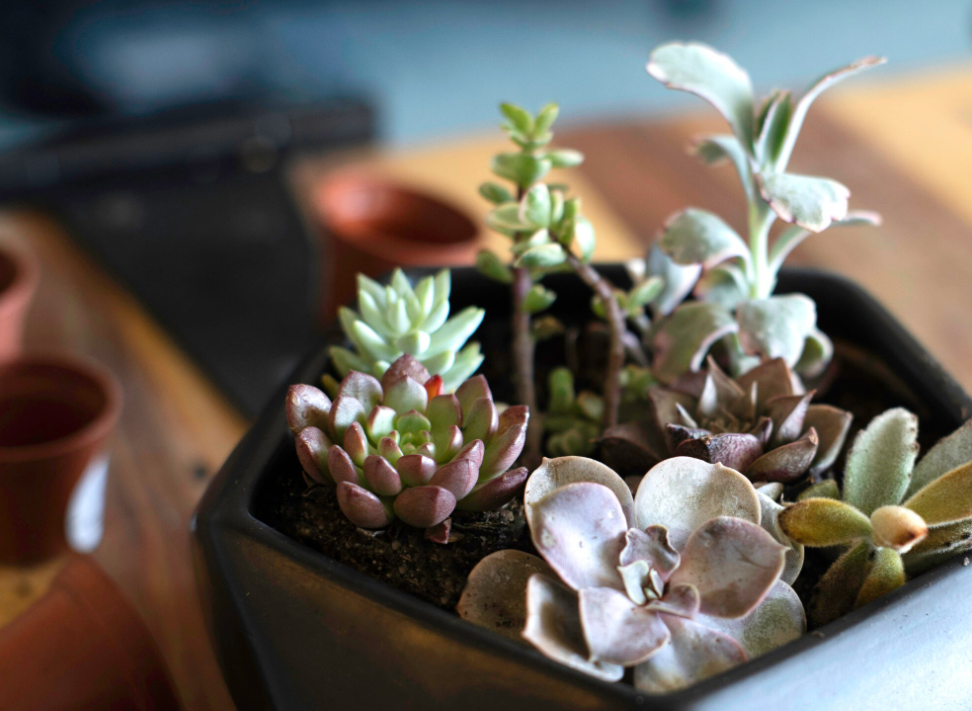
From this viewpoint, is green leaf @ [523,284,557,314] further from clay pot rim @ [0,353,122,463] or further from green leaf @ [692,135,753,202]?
clay pot rim @ [0,353,122,463]

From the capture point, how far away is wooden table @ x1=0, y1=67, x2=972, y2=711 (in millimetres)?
573

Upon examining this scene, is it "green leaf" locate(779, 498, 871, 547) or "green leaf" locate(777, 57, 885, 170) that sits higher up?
"green leaf" locate(777, 57, 885, 170)

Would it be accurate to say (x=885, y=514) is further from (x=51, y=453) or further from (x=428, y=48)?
(x=428, y=48)

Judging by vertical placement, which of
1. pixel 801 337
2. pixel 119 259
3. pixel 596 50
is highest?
pixel 801 337

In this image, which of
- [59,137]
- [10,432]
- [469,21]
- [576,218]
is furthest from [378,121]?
[576,218]

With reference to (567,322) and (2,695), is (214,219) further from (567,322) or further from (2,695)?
(2,695)

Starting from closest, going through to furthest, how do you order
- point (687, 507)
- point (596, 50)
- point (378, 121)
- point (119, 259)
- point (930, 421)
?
1. point (687, 507)
2. point (930, 421)
3. point (119, 259)
4. point (378, 121)
5. point (596, 50)

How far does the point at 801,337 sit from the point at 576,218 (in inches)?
4.5

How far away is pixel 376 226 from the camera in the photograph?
768 millimetres

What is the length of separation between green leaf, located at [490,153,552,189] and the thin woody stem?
0.15ft

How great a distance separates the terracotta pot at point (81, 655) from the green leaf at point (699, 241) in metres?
0.28

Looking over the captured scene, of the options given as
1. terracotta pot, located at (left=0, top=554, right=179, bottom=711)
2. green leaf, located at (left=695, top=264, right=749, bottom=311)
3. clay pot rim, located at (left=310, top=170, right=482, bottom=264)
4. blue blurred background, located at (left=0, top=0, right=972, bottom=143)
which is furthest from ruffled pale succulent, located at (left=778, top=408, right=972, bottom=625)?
blue blurred background, located at (left=0, top=0, right=972, bottom=143)

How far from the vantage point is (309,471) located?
1.11 ft

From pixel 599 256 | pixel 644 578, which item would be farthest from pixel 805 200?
pixel 599 256
